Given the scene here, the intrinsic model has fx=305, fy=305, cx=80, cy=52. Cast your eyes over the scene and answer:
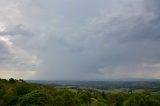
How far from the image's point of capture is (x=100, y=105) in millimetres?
74812

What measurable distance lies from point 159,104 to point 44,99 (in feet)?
115

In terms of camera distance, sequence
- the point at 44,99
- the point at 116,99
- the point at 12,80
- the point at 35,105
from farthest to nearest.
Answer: the point at 116,99 → the point at 12,80 → the point at 44,99 → the point at 35,105

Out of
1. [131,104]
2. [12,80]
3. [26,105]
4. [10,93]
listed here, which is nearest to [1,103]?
[10,93]

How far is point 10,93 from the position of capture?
3073 inches

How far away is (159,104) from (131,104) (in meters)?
7.88

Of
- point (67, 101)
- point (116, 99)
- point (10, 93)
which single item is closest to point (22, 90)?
point (10, 93)

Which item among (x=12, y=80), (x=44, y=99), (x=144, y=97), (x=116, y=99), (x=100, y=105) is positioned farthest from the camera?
(x=116, y=99)

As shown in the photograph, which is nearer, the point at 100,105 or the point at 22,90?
the point at 100,105

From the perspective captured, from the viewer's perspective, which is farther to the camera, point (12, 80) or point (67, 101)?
point (12, 80)

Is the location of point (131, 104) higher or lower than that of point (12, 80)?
lower

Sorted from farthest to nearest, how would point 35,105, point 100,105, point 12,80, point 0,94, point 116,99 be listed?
point 116,99, point 12,80, point 0,94, point 100,105, point 35,105

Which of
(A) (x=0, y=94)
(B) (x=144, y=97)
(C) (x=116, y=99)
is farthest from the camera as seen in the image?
(C) (x=116, y=99)

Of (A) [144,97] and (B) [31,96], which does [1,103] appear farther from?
(A) [144,97]

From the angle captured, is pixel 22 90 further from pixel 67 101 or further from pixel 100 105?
pixel 100 105
